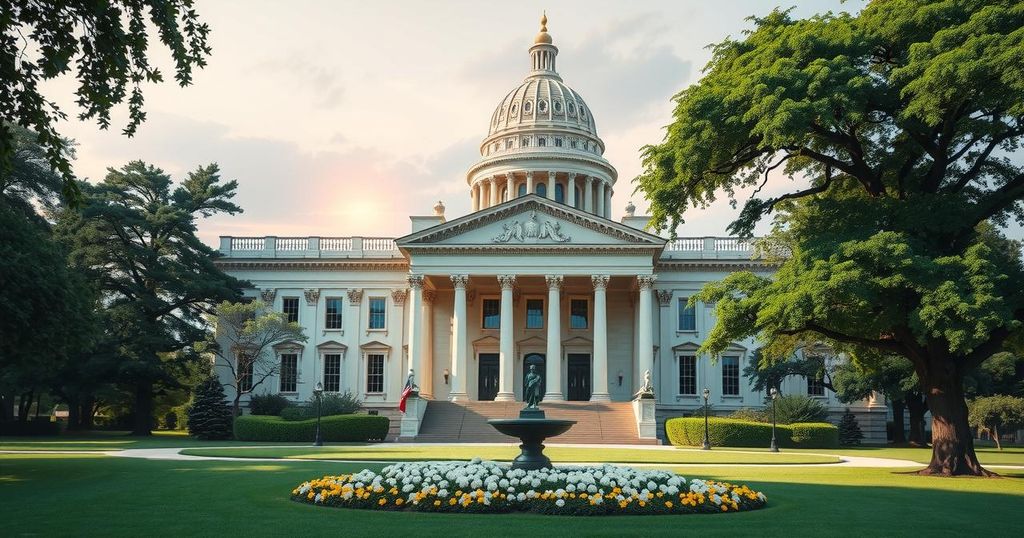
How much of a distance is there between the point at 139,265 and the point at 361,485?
43.4 metres

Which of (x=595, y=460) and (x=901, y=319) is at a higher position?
(x=901, y=319)

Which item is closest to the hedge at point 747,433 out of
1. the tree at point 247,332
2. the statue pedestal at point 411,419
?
the statue pedestal at point 411,419

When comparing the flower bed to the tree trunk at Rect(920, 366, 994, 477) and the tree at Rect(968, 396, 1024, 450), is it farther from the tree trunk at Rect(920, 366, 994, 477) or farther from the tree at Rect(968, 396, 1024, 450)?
the tree at Rect(968, 396, 1024, 450)

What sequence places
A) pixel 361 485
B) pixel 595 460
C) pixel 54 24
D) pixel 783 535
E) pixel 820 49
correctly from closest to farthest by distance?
pixel 54 24 → pixel 783 535 → pixel 361 485 → pixel 820 49 → pixel 595 460

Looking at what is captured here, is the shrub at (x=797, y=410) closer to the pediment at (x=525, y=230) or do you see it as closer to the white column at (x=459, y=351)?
the pediment at (x=525, y=230)

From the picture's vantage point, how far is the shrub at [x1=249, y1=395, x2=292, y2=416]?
179 feet

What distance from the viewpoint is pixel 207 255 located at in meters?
56.0

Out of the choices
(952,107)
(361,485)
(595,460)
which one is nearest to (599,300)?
(595,460)

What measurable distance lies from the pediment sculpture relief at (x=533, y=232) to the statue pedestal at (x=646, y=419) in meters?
11.7

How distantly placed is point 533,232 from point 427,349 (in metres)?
10.1

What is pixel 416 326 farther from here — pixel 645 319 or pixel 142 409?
pixel 142 409

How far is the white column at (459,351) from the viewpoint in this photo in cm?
5238

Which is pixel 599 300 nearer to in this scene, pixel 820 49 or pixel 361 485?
pixel 820 49

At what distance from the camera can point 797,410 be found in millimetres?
47938
